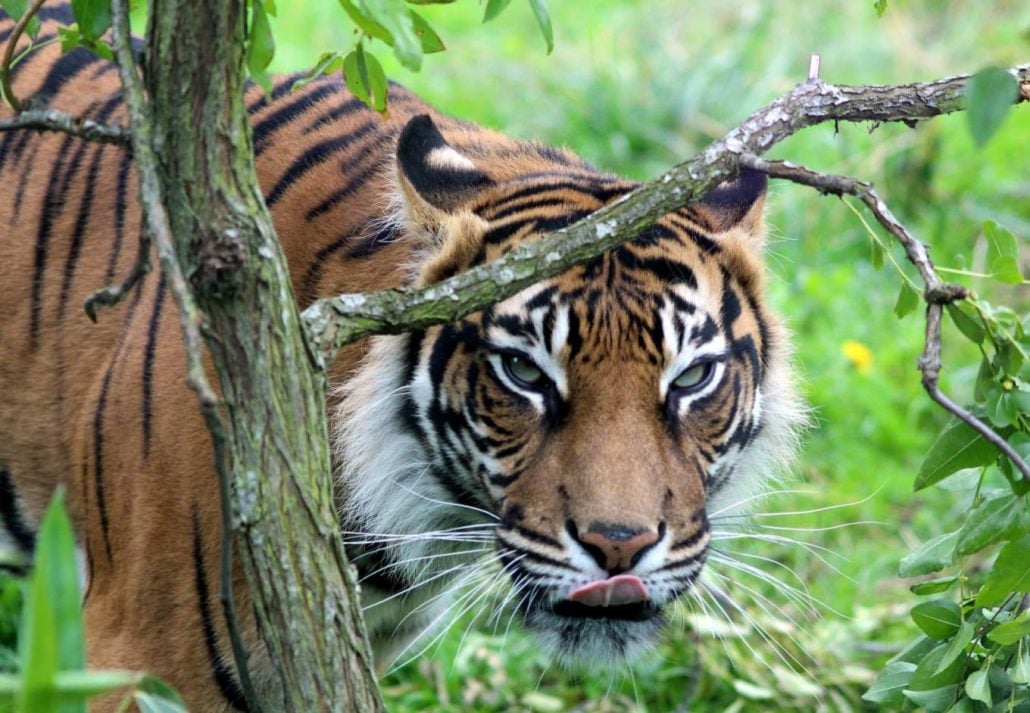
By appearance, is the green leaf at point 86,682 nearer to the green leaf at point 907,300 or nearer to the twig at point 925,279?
the twig at point 925,279

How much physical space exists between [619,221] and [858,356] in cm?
307

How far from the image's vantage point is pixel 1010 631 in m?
1.90

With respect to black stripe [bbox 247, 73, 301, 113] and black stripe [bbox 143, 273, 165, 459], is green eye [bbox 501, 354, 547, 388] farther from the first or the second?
black stripe [bbox 247, 73, 301, 113]

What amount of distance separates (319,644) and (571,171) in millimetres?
1308

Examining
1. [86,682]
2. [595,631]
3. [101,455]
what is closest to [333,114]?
[101,455]

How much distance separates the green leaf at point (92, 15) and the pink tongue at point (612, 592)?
3.51ft

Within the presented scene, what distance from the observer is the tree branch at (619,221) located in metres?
1.72

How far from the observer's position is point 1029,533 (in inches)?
73.1

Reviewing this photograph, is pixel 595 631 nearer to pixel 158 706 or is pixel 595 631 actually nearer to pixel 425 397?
pixel 425 397

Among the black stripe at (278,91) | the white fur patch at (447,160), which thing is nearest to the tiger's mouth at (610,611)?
the white fur patch at (447,160)

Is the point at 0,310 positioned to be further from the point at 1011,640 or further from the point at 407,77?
the point at 407,77

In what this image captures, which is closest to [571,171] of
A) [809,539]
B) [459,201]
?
[459,201]

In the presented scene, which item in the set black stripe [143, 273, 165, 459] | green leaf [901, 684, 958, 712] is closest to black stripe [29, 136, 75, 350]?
black stripe [143, 273, 165, 459]

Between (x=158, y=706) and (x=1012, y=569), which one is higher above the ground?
(x=158, y=706)
